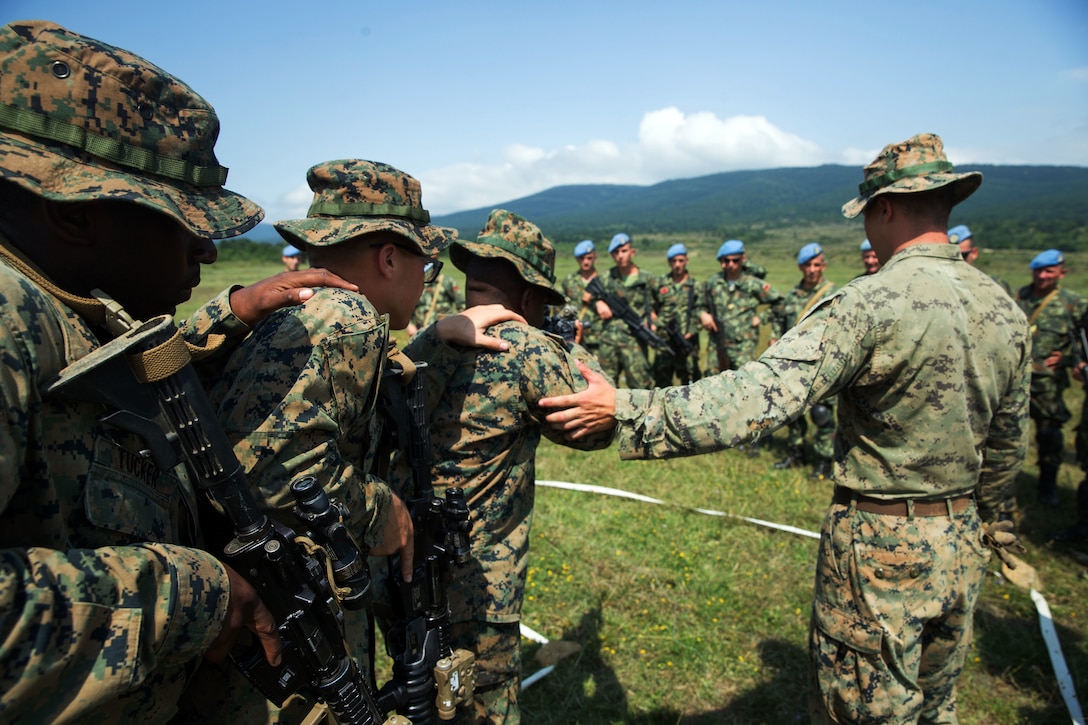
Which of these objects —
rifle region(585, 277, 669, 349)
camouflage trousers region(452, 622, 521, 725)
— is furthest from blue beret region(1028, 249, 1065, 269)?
camouflage trousers region(452, 622, 521, 725)

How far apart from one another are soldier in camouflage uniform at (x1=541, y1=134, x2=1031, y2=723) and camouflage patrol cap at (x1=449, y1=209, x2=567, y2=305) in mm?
563

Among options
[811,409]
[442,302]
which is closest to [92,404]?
[811,409]

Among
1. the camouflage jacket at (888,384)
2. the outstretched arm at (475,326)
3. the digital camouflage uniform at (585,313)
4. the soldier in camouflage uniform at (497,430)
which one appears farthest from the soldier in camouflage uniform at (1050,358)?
the outstretched arm at (475,326)

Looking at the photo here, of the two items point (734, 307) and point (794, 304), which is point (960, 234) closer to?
point (794, 304)

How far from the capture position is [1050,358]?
709cm

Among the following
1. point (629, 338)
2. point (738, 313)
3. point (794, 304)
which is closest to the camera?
point (794, 304)

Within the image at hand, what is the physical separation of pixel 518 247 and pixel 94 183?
1.58m

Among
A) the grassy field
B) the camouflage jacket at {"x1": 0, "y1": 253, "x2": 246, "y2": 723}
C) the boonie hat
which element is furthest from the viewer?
the boonie hat

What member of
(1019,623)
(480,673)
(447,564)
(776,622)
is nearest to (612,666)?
(776,622)

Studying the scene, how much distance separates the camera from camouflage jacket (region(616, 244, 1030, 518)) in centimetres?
217

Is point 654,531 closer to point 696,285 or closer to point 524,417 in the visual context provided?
point 524,417

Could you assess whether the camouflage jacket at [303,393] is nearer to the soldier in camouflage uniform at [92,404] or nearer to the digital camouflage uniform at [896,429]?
the soldier in camouflage uniform at [92,404]

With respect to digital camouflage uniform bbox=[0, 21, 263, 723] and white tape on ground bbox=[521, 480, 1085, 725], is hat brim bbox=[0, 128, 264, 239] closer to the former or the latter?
digital camouflage uniform bbox=[0, 21, 263, 723]

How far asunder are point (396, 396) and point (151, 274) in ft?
3.12
